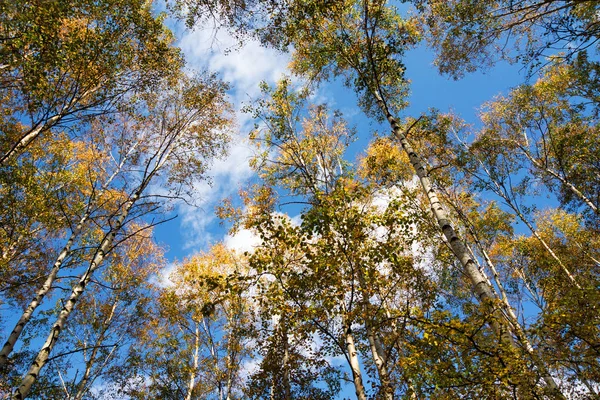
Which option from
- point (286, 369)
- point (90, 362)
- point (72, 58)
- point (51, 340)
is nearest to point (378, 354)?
point (286, 369)

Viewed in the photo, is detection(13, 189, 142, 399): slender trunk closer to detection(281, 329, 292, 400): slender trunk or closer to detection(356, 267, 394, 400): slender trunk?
detection(356, 267, 394, 400): slender trunk

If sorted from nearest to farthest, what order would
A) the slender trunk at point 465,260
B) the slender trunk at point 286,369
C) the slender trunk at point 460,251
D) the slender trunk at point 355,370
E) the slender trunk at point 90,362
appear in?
the slender trunk at point 465,260 → the slender trunk at point 460,251 → the slender trunk at point 355,370 → the slender trunk at point 286,369 → the slender trunk at point 90,362

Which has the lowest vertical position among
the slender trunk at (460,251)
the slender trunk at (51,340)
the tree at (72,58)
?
the slender trunk at (51,340)

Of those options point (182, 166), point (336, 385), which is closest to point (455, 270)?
point (336, 385)

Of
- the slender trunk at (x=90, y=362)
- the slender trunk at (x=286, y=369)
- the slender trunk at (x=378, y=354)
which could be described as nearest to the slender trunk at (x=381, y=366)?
the slender trunk at (x=378, y=354)

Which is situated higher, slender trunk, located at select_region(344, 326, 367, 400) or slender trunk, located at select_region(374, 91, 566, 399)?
slender trunk, located at select_region(374, 91, 566, 399)

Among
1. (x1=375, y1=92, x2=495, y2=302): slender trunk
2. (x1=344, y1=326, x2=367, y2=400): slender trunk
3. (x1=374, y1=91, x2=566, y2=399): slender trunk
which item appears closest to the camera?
(x1=374, y1=91, x2=566, y2=399): slender trunk

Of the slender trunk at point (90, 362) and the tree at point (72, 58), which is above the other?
the tree at point (72, 58)

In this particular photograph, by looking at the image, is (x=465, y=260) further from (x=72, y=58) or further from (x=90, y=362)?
(x=90, y=362)

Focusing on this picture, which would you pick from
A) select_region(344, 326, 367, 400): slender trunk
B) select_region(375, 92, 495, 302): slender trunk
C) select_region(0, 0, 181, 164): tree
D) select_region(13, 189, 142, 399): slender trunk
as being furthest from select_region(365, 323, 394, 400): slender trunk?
select_region(0, 0, 181, 164): tree

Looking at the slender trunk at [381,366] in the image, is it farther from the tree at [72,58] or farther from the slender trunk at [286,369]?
the tree at [72,58]

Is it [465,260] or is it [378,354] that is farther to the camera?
[378,354]

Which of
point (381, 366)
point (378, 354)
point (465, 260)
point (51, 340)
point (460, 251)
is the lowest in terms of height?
point (51, 340)

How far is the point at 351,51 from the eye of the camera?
370 inches
